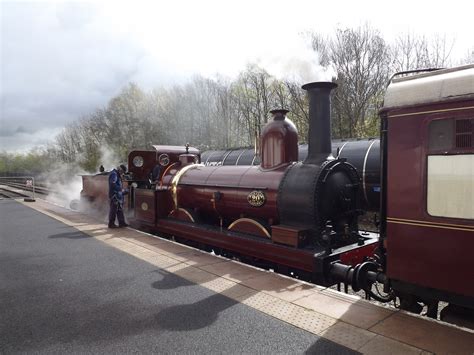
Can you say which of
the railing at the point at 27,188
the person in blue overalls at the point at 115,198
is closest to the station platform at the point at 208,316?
the person in blue overalls at the point at 115,198

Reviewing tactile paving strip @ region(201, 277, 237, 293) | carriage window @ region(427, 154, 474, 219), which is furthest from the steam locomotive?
tactile paving strip @ region(201, 277, 237, 293)

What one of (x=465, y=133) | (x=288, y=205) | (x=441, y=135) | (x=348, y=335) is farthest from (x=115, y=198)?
(x=465, y=133)

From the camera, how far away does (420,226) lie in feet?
11.8

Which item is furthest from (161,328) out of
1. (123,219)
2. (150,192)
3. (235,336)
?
(123,219)

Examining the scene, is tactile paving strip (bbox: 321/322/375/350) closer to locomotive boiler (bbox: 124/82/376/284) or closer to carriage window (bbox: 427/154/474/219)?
carriage window (bbox: 427/154/474/219)

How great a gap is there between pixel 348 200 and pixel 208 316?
304 cm

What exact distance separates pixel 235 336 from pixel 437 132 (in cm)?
272

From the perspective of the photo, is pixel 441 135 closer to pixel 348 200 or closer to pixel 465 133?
pixel 465 133

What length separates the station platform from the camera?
3.33 metres

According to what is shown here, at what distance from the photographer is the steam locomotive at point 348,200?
3.37 metres

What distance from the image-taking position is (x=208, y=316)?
398 centimetres

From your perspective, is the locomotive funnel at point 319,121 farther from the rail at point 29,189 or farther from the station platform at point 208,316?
the rail at point 29,189

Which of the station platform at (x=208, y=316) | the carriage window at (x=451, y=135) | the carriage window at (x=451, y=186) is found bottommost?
the station platform at (x=208, y=316)

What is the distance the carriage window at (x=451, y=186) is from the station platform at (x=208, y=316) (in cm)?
110
